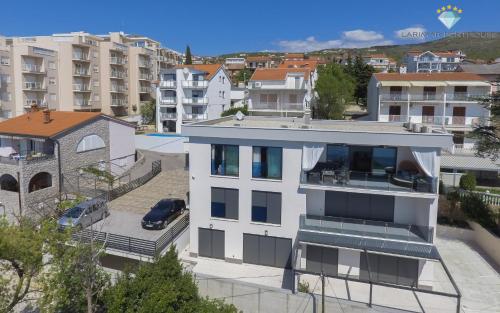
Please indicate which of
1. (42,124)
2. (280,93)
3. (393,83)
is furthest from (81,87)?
(393,83)

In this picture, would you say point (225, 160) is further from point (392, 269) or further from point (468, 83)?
point (468, 83)

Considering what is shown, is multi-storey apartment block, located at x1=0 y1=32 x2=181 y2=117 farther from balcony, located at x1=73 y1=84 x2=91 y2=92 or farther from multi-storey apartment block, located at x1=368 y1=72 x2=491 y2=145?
multi-storey apartment block, located at x1=368 y1=72 x2=491 y2=145

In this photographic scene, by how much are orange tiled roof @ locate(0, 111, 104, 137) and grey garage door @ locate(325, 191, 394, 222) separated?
24454mm

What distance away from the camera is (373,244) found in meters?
19.9

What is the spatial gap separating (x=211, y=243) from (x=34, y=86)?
6305 cm

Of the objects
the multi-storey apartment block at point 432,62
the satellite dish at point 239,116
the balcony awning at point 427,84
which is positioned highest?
the multi-storey apartment block at point 432,62

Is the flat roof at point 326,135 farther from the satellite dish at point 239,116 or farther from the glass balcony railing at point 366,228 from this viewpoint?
the satellite dish at point 239,116

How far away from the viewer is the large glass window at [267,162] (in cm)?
2211

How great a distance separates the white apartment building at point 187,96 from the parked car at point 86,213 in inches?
1598

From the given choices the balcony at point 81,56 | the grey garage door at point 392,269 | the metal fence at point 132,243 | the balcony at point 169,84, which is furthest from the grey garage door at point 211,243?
the balcony at point 81,56

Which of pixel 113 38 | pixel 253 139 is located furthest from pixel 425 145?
pixel 113 38

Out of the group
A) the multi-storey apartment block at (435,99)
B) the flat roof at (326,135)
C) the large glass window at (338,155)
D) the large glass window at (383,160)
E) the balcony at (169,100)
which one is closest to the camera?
the flat roof at (326,135)

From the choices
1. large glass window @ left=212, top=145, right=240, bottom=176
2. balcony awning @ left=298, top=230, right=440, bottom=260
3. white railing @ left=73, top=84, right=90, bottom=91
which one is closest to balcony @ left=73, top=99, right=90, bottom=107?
white railing @ left=73, top=84, right=90, bottom=91

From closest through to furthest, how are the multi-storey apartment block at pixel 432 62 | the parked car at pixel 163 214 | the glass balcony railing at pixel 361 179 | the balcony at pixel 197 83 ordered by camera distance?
the glass balcony railing at pixel 361 179, the parked car at pixel 163 214, the balcony at pixel 197 83, the multi-storey apartment block at pixel 432 62
